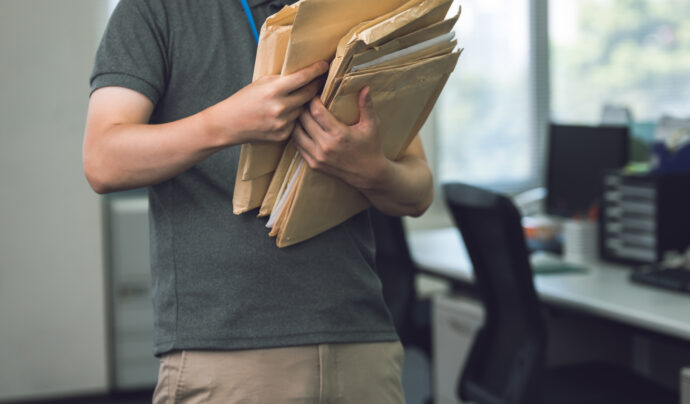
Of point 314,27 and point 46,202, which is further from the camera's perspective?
point 46,202

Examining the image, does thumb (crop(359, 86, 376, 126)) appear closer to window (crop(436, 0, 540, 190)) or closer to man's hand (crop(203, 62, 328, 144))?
man's hand (crop(203, 62, 328, 144))

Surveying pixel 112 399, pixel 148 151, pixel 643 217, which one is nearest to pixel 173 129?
pixel 148 151

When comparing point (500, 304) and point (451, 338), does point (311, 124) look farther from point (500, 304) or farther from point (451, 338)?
point (451, 338)

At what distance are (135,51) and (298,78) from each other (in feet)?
0.80

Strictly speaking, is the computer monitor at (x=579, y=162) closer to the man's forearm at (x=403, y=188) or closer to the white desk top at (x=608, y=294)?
the white desk top at (x=608, y=294)

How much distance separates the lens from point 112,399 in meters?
3.30

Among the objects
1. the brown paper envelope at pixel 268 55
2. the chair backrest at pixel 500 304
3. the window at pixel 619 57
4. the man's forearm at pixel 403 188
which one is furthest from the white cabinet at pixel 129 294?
the window at pixel 619 57

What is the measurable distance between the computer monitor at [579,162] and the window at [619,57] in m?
1.82

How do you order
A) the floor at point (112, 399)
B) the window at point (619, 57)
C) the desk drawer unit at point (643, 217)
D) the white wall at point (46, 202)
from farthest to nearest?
the window at point (619, 57) < the floor at point (112, 399) < the white wall at point (46, 202) < the desk drawer unit at point (643, 217)

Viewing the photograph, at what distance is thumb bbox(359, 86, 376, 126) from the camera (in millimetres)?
883

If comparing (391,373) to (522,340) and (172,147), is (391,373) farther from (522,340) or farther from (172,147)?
(522,340)

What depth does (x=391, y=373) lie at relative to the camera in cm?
107

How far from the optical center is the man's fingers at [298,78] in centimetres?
83

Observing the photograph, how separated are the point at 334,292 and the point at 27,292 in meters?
2.56
